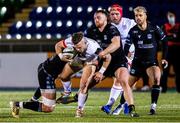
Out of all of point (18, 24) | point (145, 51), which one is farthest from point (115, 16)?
point (18, 24)

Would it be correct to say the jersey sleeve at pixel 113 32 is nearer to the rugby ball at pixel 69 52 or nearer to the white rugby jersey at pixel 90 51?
the white rugby jersey at pixel 90 51

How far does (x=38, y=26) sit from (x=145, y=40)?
458 inches

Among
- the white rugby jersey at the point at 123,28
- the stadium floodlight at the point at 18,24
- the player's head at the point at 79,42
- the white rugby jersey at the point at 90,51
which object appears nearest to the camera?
the player's head at the point at 79,42

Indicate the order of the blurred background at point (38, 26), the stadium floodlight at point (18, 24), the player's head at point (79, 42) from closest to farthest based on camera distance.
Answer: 1. the player's head at point (79, 42)
2. the blurred background at point (38, 26)
3. the stadium floodlight at point (18, 24)

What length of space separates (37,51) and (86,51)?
11785 millimetres

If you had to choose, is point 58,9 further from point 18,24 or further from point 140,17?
point 140,17

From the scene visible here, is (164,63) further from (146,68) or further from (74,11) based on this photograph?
(74,11)

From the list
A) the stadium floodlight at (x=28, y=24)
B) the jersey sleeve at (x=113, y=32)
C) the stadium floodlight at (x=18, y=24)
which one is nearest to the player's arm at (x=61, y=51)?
the jersey sleeve at (x=113, y=32)

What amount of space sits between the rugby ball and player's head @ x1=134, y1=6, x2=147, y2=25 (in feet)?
5.24

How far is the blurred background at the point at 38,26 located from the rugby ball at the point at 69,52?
1067cm

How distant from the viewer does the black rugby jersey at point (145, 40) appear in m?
13.3

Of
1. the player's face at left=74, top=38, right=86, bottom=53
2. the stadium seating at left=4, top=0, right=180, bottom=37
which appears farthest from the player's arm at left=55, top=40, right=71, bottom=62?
the stadium seating at left=4, top=0, right=180, bottom=37

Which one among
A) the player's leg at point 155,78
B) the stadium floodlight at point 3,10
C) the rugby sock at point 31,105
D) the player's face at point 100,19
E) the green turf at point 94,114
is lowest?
the green turf at point 94,114

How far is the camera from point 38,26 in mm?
24625
